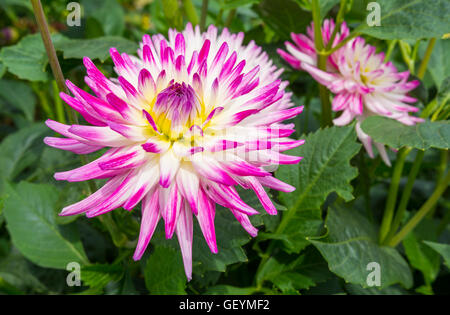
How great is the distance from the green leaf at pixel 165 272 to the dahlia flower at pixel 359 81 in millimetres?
352

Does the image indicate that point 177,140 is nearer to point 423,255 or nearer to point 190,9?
point 190,9

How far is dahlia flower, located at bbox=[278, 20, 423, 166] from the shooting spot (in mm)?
744

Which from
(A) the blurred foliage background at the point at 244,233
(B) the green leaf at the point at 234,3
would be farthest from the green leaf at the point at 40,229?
(B) the green leaf at the point at 234,3

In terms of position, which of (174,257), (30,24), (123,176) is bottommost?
(174,257)

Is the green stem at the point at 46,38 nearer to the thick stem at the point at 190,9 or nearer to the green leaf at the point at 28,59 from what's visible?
the green leaf at the point at 28,59

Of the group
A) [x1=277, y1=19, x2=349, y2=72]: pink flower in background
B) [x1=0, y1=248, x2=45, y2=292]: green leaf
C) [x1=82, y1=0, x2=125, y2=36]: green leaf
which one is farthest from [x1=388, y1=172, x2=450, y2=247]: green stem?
[x1=82, y1=0, x2=125, y2=36]: green leaf

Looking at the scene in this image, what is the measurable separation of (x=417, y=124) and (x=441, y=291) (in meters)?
0.38

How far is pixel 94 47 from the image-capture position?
2.56ft

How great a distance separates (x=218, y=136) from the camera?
52 centimetres

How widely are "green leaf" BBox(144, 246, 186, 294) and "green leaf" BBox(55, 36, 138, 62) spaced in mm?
338

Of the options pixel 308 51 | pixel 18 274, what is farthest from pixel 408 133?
pixel 18 274

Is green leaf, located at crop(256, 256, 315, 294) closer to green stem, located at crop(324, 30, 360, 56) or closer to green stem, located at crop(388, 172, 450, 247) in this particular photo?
green stem, located at crop(388, 172, 450, 247)
